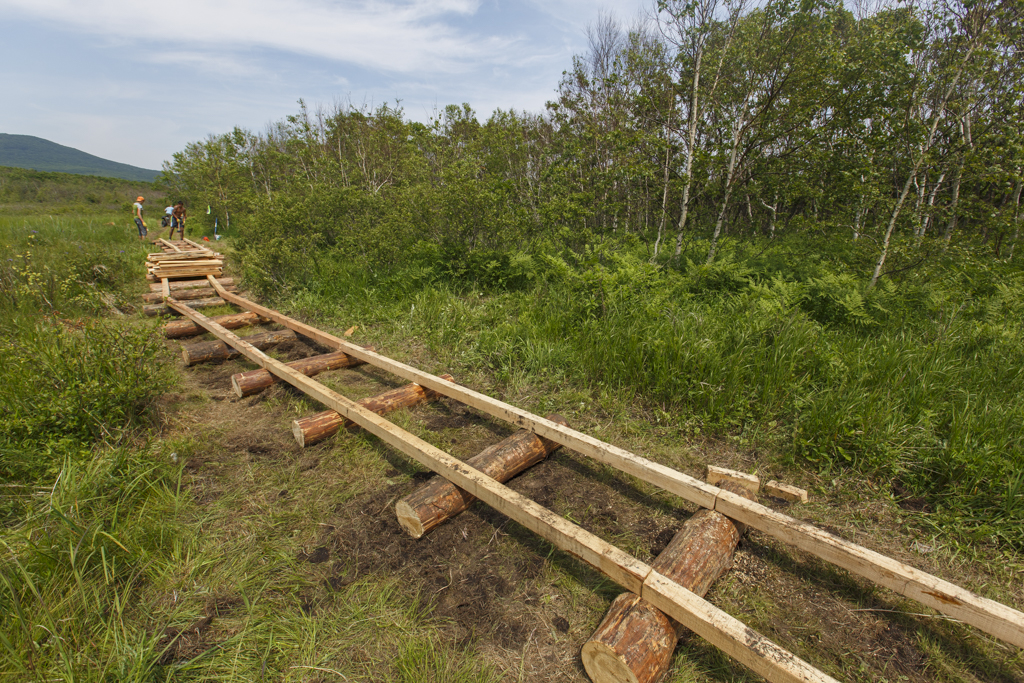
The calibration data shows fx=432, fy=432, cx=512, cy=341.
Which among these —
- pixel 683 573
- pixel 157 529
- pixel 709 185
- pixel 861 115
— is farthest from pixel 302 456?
pixel 861 115

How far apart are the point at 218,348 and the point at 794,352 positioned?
6248 millimetres

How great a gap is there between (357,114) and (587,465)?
64.5 feet

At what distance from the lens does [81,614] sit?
1.96m

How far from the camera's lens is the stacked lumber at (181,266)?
890 centimetres

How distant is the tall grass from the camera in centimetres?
280

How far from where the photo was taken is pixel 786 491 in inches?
110

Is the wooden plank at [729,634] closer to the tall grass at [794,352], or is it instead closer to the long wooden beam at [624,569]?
the long wooden beam at [624,569]

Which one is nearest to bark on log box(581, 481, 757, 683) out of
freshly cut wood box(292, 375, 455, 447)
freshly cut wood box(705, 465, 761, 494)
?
freshly cut wood box(705, 465, 761, 494)

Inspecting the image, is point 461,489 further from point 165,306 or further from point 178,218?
point 178,218

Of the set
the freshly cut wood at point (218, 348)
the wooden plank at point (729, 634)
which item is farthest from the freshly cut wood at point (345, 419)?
the wooden plank at point (729, 634)

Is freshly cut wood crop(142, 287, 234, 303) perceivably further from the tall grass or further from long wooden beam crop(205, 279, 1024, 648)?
long wooden beam crop(205, 279, 1024, 648)

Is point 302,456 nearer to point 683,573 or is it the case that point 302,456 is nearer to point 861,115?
point 683,573

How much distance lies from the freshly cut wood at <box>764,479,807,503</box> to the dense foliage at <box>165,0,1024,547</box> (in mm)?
383

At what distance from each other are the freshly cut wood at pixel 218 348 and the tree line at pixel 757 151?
2995 mm
